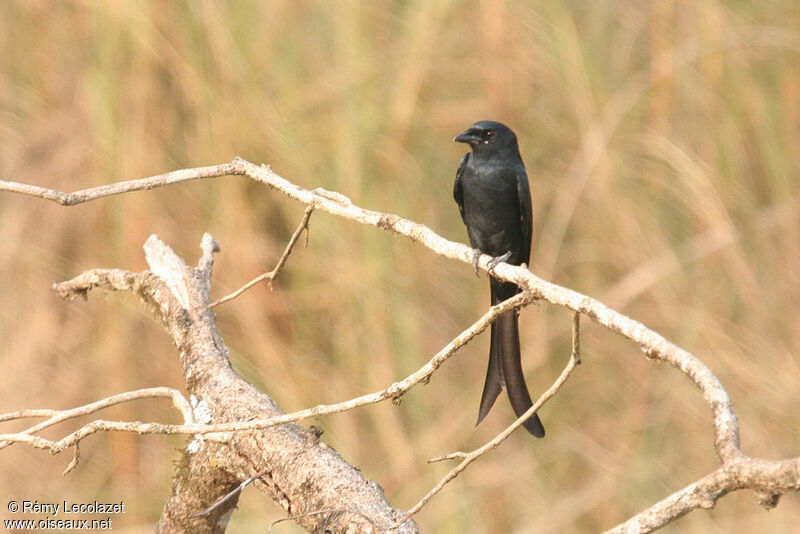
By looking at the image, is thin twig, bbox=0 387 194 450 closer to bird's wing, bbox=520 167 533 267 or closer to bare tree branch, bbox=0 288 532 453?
bare tree branch, bbox=0 288 532 453

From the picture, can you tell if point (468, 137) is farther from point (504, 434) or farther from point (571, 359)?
point (504, 434)

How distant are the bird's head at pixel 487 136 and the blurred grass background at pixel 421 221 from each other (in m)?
0.95

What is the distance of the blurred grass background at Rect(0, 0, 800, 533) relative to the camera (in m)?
3.79

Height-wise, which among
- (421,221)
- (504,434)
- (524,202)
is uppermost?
(421,221)

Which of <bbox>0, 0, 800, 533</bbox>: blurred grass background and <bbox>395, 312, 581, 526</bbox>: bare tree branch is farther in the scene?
<bbox>0, 0, 800, 533</bbox>: blurred grass background

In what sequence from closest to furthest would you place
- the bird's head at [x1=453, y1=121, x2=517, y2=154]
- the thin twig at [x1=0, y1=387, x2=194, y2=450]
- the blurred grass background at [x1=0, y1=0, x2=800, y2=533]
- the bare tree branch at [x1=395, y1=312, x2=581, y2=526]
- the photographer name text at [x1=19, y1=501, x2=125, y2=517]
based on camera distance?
1. the bare tree branch at [x1=395, y1=312, x2=581, y2=526]
2. the thin twig at [x1=0, y1=387, x2=194, y2=450]
3. the bird's head at [x1=453, y1=121, x2=517, y2=154]
4. the blurred grass background at [x1=0, y1=0, x2=800, y2=533]
5. the photographer name text at [x1=19, y1=501, x2=125, y2=517]

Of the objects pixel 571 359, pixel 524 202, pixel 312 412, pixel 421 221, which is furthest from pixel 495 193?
pixel 312 412

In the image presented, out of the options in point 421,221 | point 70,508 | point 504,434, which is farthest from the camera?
point 70,508

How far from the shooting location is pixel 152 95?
389 centimetres

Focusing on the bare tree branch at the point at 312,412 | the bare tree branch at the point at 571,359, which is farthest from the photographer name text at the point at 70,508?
the bare tree branch at the point at 312,412

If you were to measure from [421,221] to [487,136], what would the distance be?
3.20 feet

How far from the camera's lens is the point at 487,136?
2912mm

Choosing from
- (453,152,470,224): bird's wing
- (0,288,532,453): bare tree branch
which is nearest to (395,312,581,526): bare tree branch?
(0,288,532,453): bare tree branch

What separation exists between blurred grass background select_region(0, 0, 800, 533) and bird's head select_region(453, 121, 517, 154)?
95 cm
